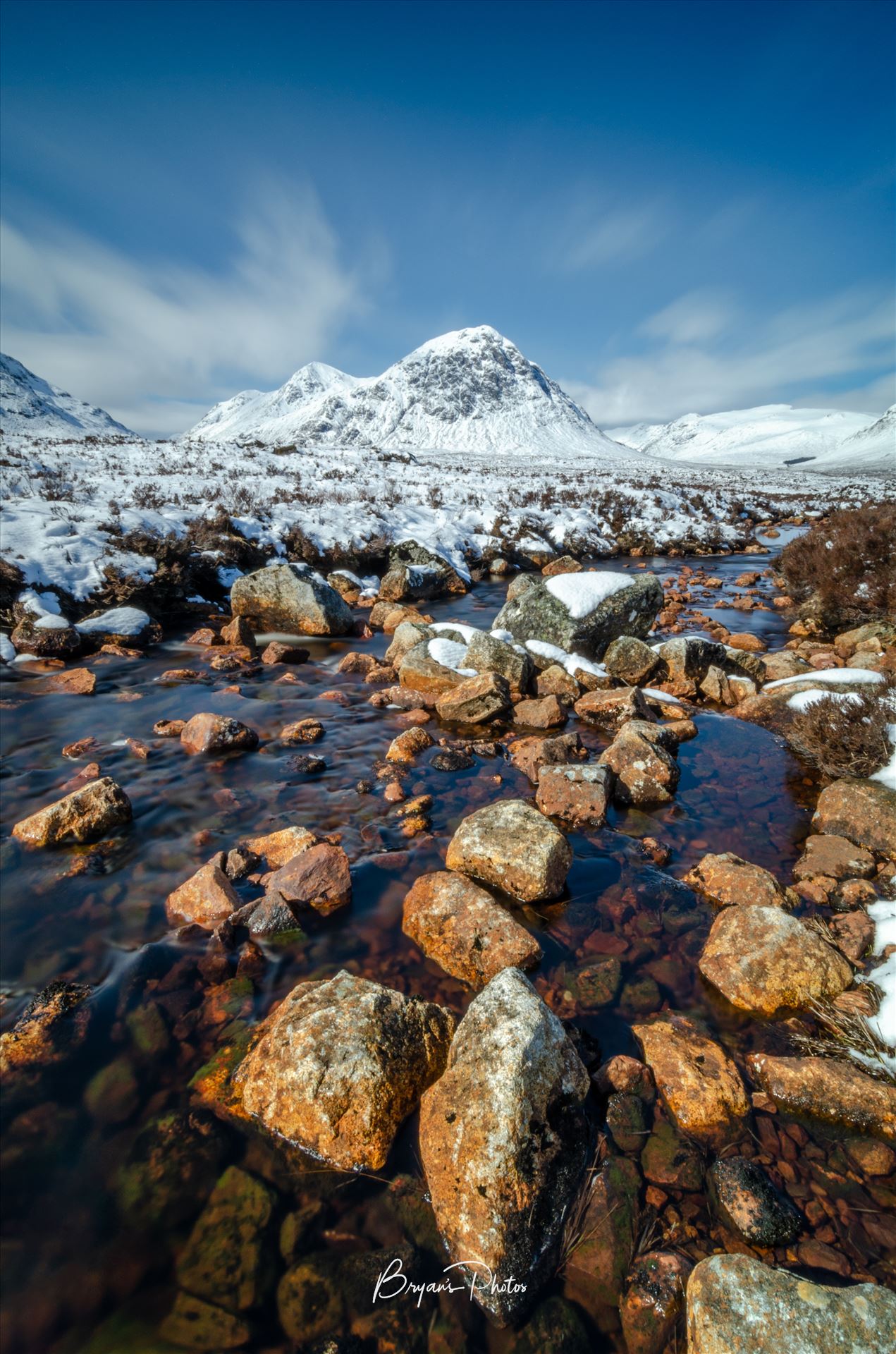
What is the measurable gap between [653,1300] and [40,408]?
126 m

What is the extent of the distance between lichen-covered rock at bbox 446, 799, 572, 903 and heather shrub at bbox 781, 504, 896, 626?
10.1 metres

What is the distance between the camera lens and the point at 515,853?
457 centimetres

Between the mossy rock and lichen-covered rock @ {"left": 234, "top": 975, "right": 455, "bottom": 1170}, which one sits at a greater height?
lichen-covered rock @ {"left": 234, "top": 975, "right": 455, "bottom": 1170}

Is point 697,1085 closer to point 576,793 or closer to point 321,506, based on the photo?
point 576,793

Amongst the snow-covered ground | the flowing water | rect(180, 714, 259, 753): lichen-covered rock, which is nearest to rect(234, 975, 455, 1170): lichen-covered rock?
the flowing water

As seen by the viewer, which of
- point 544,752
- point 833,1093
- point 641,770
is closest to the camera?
point 833,1093

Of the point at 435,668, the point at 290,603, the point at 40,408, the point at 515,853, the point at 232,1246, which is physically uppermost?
the point at 40,408

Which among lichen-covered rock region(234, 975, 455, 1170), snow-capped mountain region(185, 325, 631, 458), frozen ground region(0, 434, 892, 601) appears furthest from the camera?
snow-capped mountain region(185, 325, 631, 458)

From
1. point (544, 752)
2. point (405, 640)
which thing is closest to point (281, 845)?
point (544, 752)

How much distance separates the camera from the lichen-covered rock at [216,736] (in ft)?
22.6

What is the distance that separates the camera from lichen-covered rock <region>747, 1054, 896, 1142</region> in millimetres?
2955

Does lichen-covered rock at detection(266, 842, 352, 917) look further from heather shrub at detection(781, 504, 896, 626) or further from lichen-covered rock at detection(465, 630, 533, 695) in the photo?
heather shrub at detection(781, 504, 896, 626)

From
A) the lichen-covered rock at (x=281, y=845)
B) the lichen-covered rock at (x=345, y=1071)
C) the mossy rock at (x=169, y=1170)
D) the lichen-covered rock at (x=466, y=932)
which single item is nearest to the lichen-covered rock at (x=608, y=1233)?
the lichen-covered rock at (x=345, y=1071)

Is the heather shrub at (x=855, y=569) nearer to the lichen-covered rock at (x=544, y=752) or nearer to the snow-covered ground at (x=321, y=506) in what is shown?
the lichen-covered rock at (x=544, y=752)
